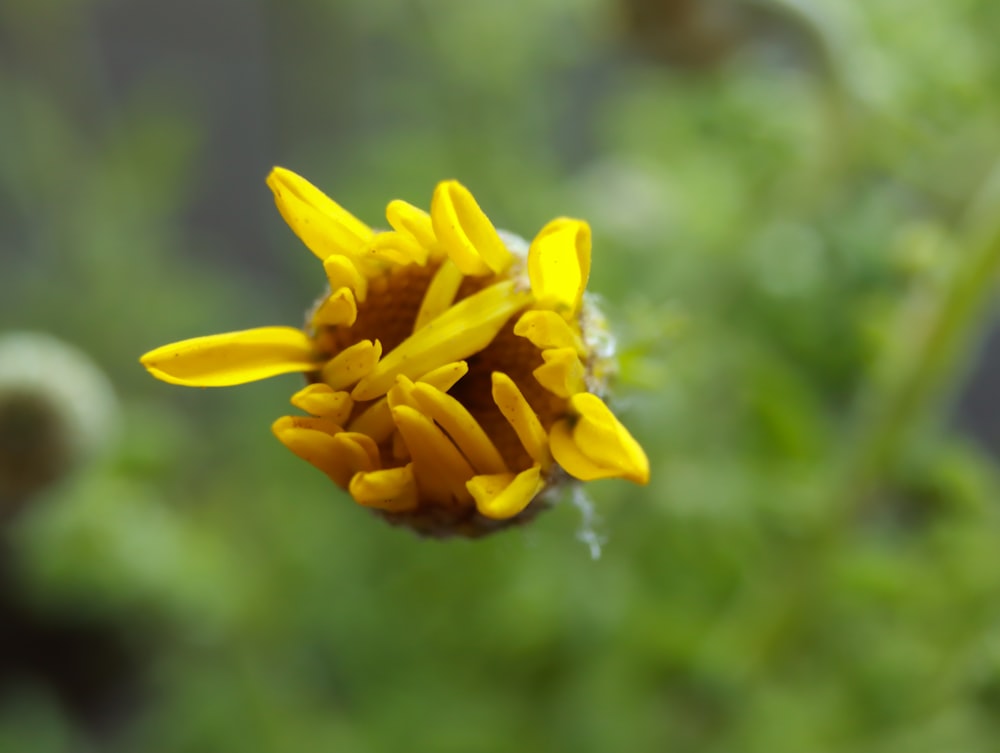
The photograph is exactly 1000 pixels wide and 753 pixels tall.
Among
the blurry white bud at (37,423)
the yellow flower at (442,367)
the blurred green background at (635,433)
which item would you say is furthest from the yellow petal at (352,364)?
the blurry white bud at (37,423)

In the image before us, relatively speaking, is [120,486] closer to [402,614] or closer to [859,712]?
[402,614]

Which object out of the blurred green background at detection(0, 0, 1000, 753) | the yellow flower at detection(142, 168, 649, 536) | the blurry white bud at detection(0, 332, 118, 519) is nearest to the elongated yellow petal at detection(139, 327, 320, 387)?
the yellow flower at detection(142, 168, 649, 536)

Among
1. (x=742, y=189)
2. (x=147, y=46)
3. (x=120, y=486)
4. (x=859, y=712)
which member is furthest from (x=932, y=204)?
(x=147, y=46)

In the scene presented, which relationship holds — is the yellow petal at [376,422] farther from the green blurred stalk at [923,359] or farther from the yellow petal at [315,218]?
the green blurred stalk at [923,359]

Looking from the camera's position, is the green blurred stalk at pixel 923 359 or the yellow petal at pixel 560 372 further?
the green blurred stalk at pixel 923 359

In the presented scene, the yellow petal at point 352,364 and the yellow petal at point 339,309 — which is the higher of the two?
the yellow petal at point 339,309

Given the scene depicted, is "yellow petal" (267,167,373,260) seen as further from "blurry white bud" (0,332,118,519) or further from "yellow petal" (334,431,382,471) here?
"blurry white bud" (0,332,118,519)

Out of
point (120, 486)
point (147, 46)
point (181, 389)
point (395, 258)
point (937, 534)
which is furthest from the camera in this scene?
point (147, 46)

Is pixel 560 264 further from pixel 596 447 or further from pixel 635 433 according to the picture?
pixel 635 433

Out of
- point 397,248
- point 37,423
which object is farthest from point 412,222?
point 37,423
